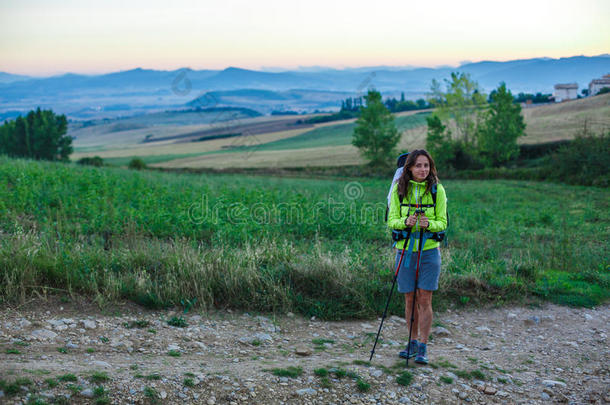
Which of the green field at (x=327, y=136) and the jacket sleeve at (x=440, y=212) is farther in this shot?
the green field at (x=327, y=136)

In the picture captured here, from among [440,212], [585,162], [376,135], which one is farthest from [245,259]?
[376,135]

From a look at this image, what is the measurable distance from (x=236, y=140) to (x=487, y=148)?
4931cm

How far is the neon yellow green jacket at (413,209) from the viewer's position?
509 cm

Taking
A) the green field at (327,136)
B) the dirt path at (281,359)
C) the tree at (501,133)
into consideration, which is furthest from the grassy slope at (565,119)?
the dirt path at (281,359)

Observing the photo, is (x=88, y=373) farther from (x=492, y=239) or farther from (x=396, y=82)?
(x=396, y=82)

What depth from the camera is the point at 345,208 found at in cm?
1345

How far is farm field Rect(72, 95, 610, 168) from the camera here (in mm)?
59969

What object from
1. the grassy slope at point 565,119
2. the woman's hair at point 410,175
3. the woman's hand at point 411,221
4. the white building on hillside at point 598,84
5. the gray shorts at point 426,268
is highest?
the white building on hillside at point 598,84

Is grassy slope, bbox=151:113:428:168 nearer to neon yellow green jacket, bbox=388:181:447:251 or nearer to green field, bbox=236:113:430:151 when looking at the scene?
green field, bbox=236:113:430:151

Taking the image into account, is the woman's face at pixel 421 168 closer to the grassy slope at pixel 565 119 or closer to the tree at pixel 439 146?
the tree at pixel 439 146

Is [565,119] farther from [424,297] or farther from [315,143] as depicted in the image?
[424,297]

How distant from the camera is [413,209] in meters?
5.19

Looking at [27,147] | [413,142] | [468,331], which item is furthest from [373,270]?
[27,147]

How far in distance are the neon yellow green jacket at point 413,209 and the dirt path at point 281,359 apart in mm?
1483
